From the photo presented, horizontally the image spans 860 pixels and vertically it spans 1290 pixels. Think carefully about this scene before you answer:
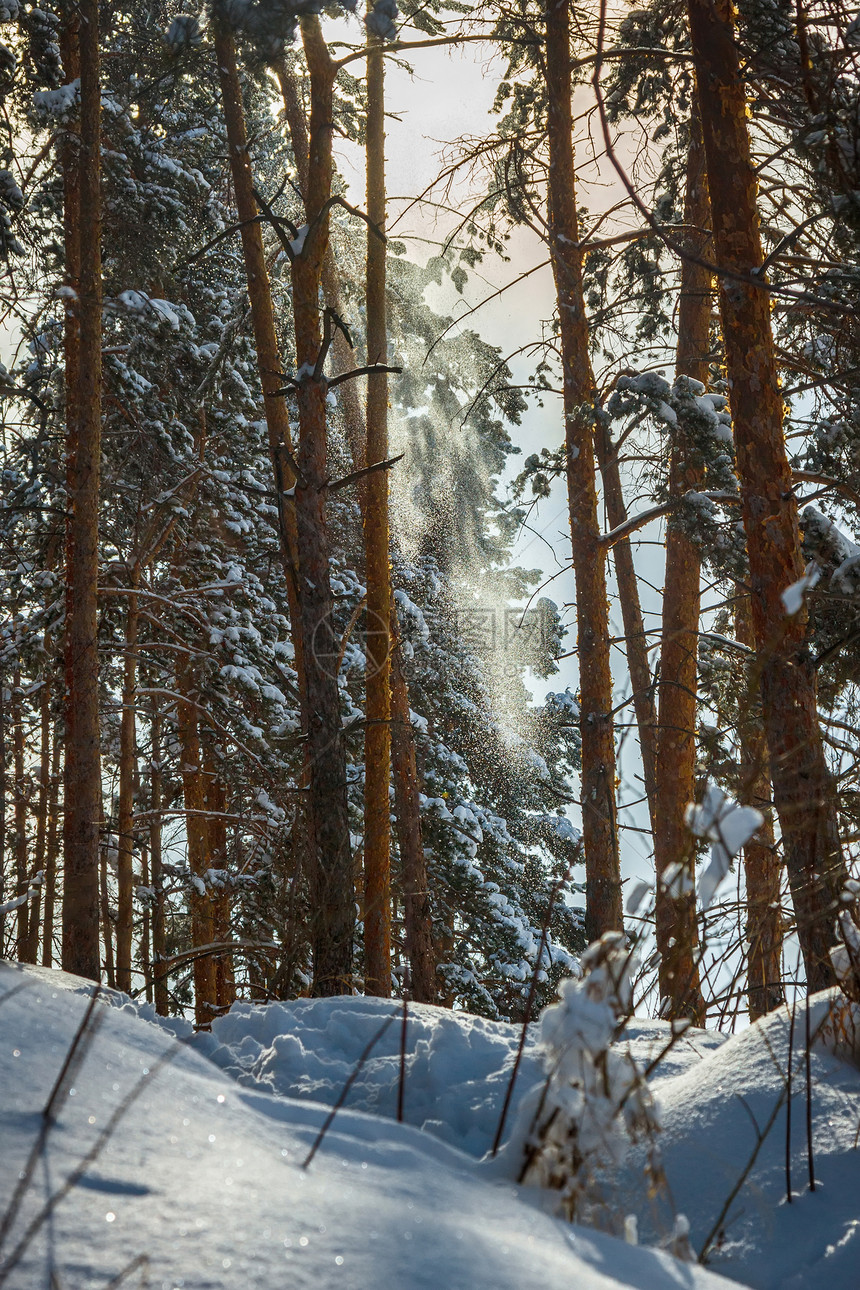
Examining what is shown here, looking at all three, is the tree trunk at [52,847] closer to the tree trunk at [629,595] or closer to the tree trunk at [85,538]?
the tree trunk at [85,538]

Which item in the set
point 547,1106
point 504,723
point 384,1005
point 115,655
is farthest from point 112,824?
point 504,723

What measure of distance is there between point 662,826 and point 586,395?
4717 millimetres

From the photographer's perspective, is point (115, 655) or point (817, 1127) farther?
point (115, 655)

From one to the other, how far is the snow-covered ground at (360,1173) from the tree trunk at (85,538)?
5.79 meters

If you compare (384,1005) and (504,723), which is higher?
(504,723)

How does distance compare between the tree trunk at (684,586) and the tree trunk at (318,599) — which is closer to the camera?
the tree trunk at (318,599)

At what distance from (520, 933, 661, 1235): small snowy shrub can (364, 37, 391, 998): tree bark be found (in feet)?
22.1

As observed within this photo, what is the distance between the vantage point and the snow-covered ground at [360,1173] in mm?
987

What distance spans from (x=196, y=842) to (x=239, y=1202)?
1185 cm

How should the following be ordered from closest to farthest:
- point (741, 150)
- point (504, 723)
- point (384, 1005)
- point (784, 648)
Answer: point (384, 1005)
point (784, 648)
point (741, 150)
point (504, 723)

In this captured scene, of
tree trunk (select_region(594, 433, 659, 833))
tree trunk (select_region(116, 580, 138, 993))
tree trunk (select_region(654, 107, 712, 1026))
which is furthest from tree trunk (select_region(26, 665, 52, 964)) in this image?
tree trunk (select_region(594, 433, 659, 833))

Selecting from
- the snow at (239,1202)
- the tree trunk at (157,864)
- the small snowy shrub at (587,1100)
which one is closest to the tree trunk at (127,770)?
the tree trunk at (157,864)

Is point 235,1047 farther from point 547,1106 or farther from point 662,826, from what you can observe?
point 662,826

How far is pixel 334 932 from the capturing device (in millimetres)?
5844
